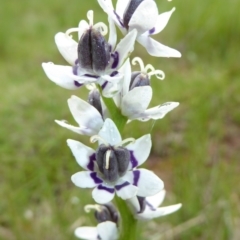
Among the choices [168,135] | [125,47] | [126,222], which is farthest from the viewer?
[168,135]

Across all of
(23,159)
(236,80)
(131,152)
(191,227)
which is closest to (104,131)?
(131,152)

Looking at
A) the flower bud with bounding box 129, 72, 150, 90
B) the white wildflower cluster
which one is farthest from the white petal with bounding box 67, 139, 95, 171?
the flower bud with bounding box 129, 72, 150, 90

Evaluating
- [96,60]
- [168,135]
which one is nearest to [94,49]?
[96,60]

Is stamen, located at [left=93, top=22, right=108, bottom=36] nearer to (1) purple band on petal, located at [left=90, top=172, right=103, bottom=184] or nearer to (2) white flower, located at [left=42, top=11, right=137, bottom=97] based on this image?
(2) white flower, located at [left=42, top=11, right=137, bottom=97]

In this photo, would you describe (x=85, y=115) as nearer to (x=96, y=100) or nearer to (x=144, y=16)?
(x=96, y=100)

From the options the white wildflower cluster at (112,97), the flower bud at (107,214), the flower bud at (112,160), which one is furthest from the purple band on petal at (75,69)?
the flower bud at (107,214)

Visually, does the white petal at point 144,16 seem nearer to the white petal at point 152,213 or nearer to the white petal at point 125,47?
the white petal at point 125,47
